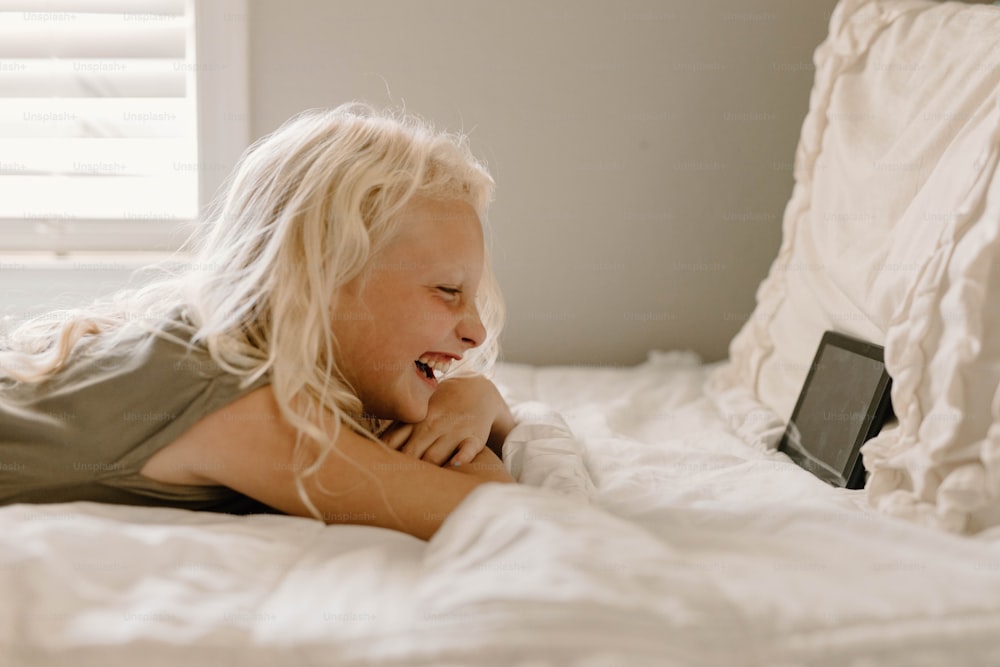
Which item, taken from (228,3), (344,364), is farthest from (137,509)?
(228,3)

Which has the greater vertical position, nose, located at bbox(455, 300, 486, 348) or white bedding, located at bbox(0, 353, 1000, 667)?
nose, located at bbox(455, 300, 486, 348)

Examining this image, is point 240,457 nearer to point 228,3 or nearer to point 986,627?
point 986,627

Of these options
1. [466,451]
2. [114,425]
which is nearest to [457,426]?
[466,451]

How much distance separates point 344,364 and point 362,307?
0.07 metres

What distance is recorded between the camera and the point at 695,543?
2.47ft

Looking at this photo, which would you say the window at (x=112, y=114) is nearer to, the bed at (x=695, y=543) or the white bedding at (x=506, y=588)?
the bed at (x=695, y=543)

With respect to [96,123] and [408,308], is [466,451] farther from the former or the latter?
[96,123]

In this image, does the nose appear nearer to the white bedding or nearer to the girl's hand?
the girl's hand

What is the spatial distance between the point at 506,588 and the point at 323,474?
28 centimetres

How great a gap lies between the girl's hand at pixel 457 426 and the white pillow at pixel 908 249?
41 centimetres

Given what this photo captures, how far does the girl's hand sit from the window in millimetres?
922

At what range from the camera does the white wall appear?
1808 mm

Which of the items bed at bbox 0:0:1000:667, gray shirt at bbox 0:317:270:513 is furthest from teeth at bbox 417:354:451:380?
gray shirt at bbox 0:317:270:513

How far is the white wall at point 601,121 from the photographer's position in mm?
1808
